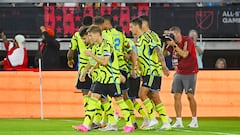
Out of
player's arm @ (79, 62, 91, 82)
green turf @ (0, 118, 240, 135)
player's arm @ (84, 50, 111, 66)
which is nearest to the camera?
player's arm @ (84, 50, 111, 66)

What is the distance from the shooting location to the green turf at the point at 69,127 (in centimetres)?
1945

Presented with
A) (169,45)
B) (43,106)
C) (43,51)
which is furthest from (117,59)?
(43,51)

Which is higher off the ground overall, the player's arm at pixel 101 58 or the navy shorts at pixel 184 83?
the player's arm at pixel 101 58

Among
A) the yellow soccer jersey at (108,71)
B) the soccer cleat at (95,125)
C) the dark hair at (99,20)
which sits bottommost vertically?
the soccer cleat at (95,125)

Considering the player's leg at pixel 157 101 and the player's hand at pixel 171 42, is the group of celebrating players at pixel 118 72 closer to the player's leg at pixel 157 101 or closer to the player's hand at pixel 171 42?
the player's leg at pixel 157 101

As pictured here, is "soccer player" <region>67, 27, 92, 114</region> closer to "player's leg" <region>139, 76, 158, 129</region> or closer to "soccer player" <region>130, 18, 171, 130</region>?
"soccer player" <region>130, 18, 171, 130</region>

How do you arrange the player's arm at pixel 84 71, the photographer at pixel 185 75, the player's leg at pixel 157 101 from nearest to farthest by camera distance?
the player's arm at pixel 84 71 < the player's leg at pixel 157 101 < the photographer at pixel 185 75

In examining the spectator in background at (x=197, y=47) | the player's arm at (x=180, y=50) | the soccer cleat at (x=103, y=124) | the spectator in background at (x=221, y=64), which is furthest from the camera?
the spectator in background at (x=221, y=64)

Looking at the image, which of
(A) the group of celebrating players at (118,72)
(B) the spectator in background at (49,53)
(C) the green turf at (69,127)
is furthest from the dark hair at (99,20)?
(B) the spectator in background at (49,53)

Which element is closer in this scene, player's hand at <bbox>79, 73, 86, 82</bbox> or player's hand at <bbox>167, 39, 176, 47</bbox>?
player's hand at <bbox>79, 73, 86, 82</bbox>

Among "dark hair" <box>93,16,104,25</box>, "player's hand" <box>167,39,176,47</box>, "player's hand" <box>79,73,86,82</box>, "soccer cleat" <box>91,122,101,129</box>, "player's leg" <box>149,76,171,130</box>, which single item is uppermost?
"dark hair" <box>93,16,104,25</box>

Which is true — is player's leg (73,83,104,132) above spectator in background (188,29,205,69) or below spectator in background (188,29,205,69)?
below

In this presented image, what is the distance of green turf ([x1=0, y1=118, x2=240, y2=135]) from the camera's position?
1945 centimetres

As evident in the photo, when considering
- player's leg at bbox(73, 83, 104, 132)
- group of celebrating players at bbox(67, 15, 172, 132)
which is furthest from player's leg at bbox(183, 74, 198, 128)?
player's leg at bbox(73, 83, 104, 132)
